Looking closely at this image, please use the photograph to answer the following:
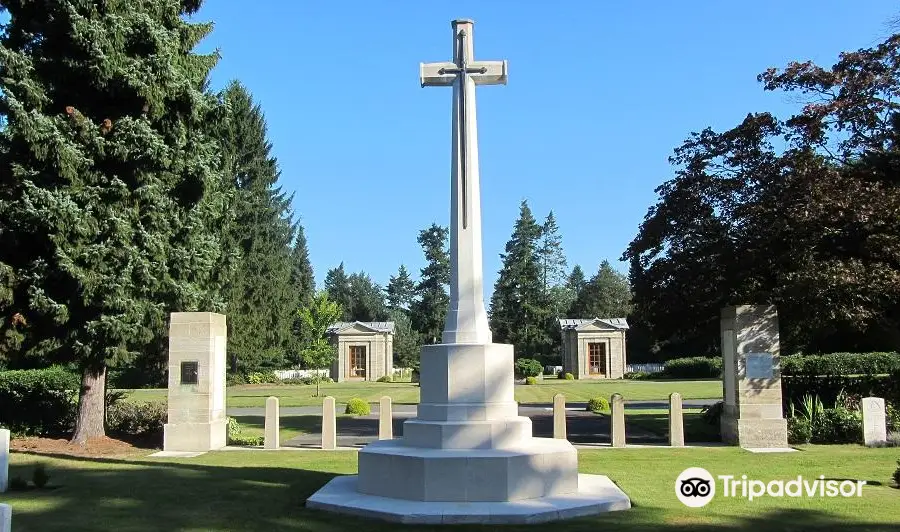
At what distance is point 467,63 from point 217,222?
10.7 metres

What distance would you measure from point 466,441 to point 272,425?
301 inches

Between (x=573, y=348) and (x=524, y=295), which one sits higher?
(x=524, y=295)

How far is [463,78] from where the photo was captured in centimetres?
1052

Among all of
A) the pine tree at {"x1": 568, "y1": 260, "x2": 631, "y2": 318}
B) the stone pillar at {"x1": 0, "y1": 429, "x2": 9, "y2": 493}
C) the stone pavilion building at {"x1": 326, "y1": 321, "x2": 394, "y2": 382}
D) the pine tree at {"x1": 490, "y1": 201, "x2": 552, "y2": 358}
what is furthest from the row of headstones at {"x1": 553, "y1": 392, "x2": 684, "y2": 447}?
the pine tree at {"x1": 568, "y1": 260, "x2": 631, "y2": 318}

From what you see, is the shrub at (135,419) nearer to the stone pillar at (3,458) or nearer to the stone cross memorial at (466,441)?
the stone pillar at (3,458)

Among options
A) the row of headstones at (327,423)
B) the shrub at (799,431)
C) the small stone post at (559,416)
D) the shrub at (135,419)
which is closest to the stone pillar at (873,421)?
the shrub at (799,431)

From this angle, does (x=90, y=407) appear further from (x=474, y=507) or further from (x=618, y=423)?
(x=474, y=507)

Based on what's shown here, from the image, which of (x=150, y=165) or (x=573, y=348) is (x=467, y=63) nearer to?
(x=150, y=165)

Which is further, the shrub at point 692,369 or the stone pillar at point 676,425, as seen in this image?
Result: the shrub at point 692,369

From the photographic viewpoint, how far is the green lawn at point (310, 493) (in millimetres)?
7801

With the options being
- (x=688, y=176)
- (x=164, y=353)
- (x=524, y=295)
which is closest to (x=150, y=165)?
(x=164, y=353)

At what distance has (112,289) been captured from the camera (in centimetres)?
1561

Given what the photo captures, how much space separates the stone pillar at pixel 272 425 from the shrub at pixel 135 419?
347cm

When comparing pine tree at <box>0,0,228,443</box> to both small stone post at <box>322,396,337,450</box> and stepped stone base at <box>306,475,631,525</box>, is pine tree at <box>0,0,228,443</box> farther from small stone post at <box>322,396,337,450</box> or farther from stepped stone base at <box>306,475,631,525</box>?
stepped stone base at <box>306,475,631,525</box>
